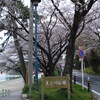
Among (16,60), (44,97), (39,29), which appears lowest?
(44,97)

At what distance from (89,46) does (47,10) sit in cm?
1763

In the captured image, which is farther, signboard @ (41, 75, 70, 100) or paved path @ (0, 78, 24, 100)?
paved path @ (0, 78, 24, 100)

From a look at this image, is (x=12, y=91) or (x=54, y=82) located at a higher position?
(x=54, y=82)

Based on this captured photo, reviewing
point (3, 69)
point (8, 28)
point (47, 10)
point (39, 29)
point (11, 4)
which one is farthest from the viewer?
point (3, 69)

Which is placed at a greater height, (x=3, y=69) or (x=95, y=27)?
(x=95, y=27)

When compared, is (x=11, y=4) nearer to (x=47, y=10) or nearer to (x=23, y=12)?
(x=23, y=12)

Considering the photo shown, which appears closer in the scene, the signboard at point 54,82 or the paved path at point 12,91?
the signboard at point 54,82

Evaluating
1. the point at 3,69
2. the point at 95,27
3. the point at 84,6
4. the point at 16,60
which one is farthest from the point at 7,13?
the point at 3,69

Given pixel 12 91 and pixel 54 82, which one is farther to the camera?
pixel 12 91

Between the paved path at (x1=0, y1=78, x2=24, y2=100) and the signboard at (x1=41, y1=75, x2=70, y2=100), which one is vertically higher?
the signboard at (x1=41, y1=75, x2=70, y2=100)

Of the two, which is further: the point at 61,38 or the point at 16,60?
the point at 16,60

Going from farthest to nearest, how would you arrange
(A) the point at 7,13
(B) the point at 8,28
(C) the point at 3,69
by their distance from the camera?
(C) the point at 3,69, (B) the point at 8,28, (A) the point at 7,13

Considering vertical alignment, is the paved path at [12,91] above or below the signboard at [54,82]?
below

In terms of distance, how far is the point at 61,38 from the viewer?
19.2 metres
